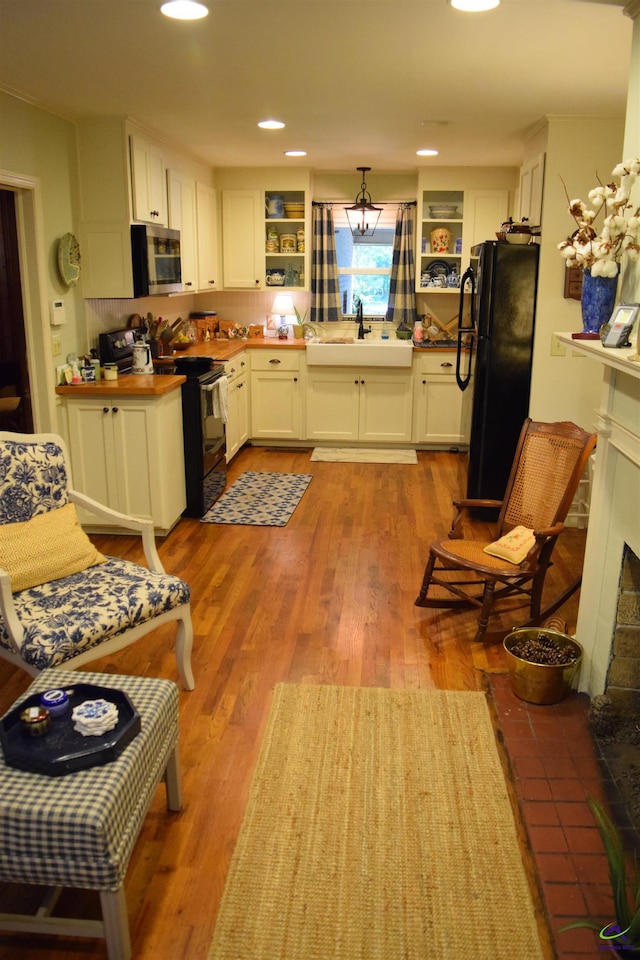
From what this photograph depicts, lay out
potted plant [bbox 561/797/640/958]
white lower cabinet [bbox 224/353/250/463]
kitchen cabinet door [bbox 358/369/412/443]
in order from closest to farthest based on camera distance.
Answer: potted plant [bbox 561/797/640/958] < white lower cabinet [bbox 224/353/250/463] < kitchen cabinet door [bbox 358/369/412/443]

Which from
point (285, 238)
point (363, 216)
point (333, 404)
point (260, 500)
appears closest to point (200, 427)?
point (260, 500)

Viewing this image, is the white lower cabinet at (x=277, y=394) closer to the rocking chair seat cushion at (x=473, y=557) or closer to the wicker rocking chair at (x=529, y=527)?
the wicker rocking chair at (x=529, y=527)

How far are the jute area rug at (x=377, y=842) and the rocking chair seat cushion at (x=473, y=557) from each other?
0.64m

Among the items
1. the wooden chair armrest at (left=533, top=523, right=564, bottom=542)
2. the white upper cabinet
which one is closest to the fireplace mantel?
the wooden chair armrest at (left=533, top=523, right=564, bottom=542)

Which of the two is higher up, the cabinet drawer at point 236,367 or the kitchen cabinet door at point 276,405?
the cabinet drawer at point 236,367

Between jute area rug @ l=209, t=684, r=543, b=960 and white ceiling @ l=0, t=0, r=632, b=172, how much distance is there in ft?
8.07

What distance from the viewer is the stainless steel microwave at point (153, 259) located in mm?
4754

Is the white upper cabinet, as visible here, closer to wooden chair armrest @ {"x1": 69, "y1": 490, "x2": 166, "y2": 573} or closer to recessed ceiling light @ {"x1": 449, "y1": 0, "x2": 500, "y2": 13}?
A: recessed ceiling light @ {"x1": 449, "y1": 0, "x2": 500, "y2": 13}

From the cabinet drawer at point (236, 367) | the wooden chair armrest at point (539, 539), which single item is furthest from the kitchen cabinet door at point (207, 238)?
the wooden chair armrest at point (539, 539)

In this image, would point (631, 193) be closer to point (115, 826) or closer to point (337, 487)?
point (115, 826)

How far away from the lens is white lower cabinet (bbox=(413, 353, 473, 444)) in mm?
6766

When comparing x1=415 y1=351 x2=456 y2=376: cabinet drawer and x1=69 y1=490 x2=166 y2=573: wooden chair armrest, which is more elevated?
x1=415 y1=351 x2=456 y2=376: cabinet drawer

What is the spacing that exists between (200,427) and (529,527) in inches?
86.5

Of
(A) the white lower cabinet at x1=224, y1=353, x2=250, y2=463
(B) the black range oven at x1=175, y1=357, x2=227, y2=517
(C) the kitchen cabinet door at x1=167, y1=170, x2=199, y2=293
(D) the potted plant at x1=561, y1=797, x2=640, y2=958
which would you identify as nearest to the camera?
(D) the potted plant at x1=561, y1=797, x2=640, y2=958
